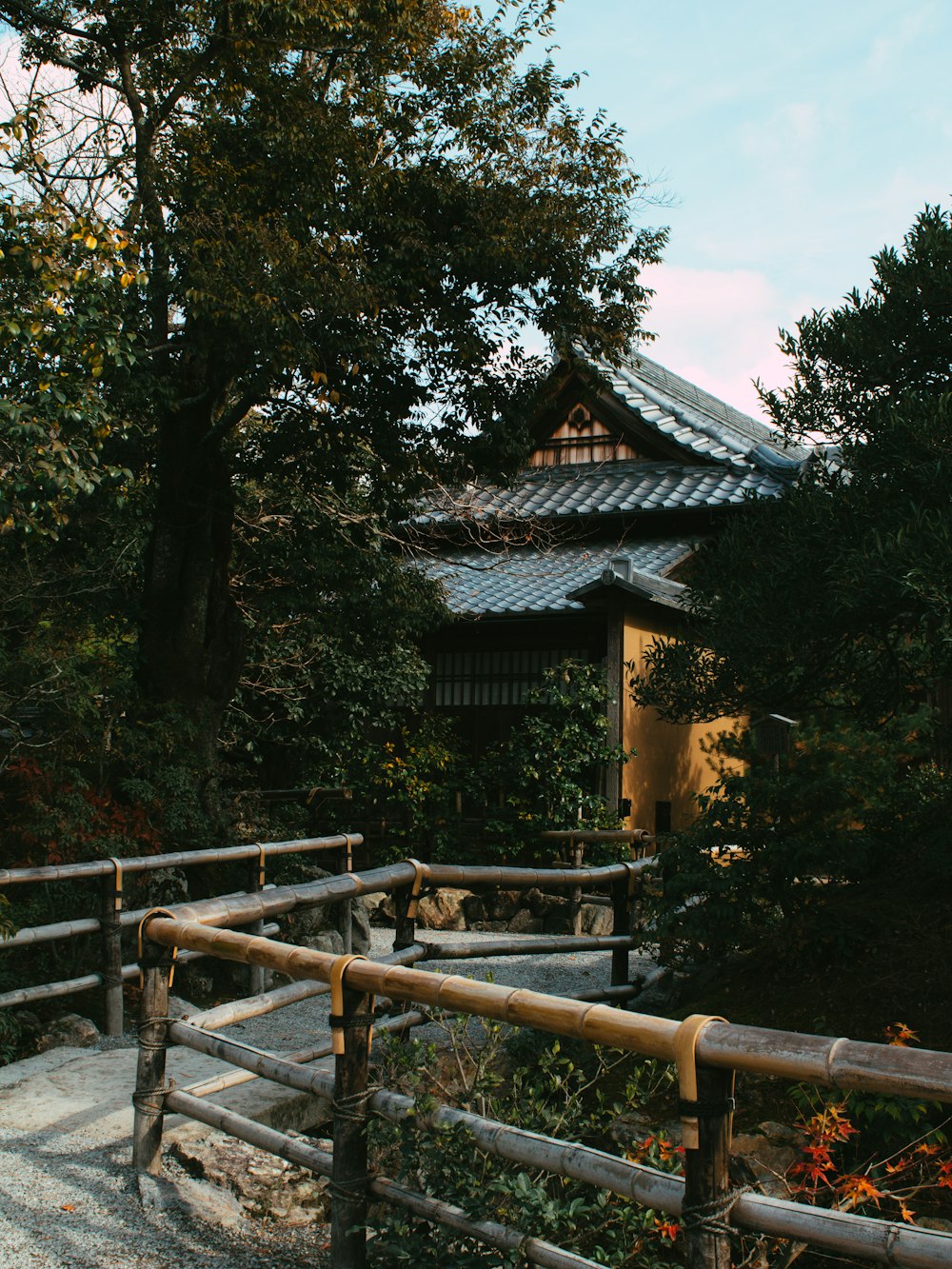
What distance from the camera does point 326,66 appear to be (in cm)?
843

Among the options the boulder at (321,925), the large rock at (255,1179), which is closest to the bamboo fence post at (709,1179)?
the large rock at (255,1179)

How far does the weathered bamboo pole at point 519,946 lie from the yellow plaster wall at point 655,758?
5116 mm

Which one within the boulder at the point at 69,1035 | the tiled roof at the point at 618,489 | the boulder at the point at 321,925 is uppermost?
the tiled roof at the point at 618,489

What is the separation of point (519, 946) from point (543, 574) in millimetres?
7042

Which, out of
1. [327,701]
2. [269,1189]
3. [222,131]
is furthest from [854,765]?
[327,701]

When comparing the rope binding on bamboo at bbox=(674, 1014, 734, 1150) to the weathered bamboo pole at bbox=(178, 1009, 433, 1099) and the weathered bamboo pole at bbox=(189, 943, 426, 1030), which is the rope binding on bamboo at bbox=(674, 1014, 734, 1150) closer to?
the weathered bamboo pole at bbox=(178, 1009, 433, 1099)

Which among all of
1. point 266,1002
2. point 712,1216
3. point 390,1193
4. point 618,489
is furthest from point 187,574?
point 712,1216

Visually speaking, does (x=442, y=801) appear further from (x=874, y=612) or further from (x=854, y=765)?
(x=874, y=612)

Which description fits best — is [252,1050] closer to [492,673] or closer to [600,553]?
[492,673]

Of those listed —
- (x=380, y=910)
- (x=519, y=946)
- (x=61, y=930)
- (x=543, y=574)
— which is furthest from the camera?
(x=543, y=574)

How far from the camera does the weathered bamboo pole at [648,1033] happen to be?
6.50 feet

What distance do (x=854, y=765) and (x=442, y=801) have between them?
6546 mm

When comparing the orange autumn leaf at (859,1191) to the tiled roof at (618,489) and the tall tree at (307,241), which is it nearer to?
the tall tree at (307,241)

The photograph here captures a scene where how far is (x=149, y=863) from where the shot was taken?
5.57 m
